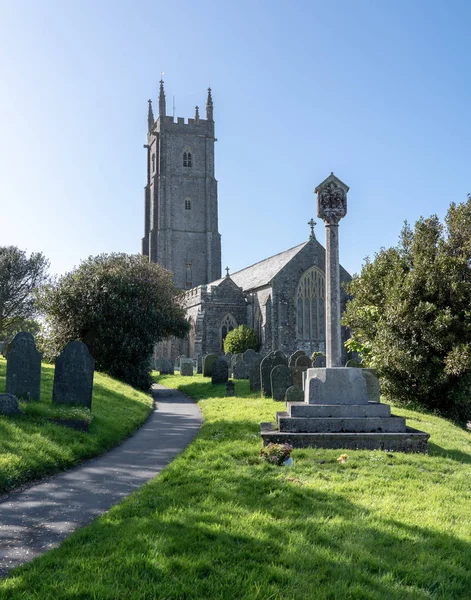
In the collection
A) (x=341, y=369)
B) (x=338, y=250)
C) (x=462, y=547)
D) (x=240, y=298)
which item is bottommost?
(x=462, y=547)

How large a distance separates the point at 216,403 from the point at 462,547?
10911 millimetres

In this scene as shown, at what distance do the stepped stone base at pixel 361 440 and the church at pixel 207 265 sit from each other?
1111 inches

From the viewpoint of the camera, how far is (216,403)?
14656 millimetres

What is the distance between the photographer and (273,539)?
3979 mm

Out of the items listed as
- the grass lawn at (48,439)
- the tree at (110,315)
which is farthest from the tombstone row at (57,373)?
the tree at (110,315)

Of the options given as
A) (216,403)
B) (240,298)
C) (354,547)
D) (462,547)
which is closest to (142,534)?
(354,547)

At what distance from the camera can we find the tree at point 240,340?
3531 centimetres

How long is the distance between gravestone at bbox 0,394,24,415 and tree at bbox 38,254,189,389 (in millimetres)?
11371

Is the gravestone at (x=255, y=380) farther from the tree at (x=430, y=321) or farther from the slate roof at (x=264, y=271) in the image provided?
the slate roof at (x=264, y=271)

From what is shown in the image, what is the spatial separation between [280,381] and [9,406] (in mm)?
7261

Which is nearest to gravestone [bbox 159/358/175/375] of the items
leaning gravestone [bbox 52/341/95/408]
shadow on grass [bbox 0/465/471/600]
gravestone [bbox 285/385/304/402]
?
gravestone [bbox 285/385/304/402]

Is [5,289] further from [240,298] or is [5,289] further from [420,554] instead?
[420,554]

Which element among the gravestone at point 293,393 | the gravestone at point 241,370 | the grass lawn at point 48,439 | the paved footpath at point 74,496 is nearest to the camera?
the paved footpath at point 74,496

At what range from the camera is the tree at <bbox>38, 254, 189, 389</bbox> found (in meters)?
20.3
